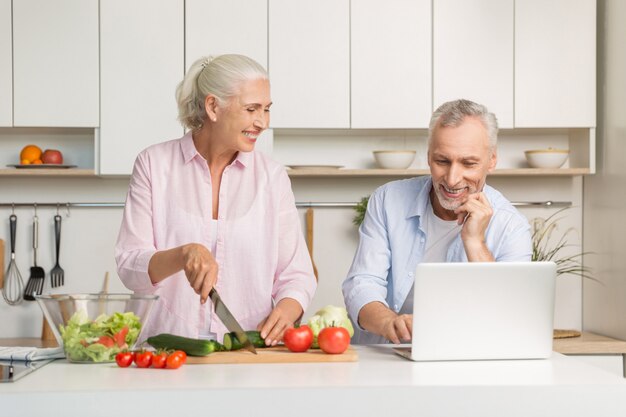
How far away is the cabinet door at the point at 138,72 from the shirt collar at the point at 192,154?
1.20 m

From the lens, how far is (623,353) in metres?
3.53

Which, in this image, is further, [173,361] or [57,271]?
[57,271]

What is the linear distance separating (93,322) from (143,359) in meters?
0.16

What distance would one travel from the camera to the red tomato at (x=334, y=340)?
1.96m

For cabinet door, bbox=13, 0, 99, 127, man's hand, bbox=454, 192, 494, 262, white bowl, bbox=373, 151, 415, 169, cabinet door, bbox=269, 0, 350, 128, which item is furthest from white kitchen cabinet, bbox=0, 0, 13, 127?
man's hand, bbox=454, 192, 494, 262

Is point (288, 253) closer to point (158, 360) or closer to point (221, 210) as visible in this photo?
point (221, 210)

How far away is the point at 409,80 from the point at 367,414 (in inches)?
92.6

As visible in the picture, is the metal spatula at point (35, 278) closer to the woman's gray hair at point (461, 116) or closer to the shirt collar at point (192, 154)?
the shirt collar at point (192, 154)

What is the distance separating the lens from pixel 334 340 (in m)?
1.96

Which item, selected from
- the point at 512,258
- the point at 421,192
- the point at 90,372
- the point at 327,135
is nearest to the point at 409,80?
the point at 327,135

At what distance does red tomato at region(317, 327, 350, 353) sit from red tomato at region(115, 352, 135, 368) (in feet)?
1.34

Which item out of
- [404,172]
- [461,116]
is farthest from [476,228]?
[404,172]

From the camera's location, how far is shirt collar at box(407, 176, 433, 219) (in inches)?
102

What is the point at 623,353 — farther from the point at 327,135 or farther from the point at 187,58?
the point at 187,58
